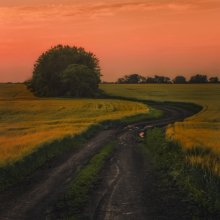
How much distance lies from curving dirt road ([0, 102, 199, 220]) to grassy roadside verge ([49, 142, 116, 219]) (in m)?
0.34

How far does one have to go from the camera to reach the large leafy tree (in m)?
119

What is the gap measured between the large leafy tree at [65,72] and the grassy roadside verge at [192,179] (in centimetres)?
9169

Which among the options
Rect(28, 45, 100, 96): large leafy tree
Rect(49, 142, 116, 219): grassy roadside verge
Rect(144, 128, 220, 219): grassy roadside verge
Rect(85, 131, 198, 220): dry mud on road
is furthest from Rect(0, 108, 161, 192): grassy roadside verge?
Rect(28, 45, 100, 96): large leafy tree

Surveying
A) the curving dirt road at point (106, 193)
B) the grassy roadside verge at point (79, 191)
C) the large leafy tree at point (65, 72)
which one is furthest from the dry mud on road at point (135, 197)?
the large leafy tree at point (65, 72)

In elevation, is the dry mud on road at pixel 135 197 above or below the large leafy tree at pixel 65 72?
below

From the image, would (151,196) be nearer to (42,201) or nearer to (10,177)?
(42,201)

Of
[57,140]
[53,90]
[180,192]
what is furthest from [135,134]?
[53,90]

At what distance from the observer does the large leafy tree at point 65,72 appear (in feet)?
391

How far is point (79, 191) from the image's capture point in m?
18.2

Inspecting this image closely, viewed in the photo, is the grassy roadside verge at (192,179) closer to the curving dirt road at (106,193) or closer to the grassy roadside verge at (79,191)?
the curving dirt road at (106,193)

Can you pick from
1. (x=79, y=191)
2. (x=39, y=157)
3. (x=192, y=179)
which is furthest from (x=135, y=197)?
(x=39, y=157)

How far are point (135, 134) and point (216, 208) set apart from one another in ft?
93.3

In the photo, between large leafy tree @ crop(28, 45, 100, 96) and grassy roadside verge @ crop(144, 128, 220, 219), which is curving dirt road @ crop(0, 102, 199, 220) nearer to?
grassy roadside verge @ crop(144, 128, 220, 219)

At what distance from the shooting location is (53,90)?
128 metres
